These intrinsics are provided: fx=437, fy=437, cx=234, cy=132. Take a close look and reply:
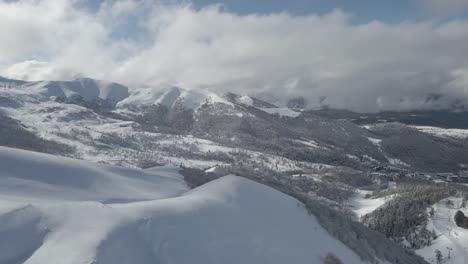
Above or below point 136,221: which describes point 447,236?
below

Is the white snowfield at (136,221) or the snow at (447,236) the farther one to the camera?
the snow at (447,236)

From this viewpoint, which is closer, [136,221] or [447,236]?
[136,221]

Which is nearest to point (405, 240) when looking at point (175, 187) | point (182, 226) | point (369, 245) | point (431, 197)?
point (431, 197)

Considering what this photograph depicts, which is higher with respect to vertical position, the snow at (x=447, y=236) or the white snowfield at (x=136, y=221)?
the white snowfield at (x=136, y=221)

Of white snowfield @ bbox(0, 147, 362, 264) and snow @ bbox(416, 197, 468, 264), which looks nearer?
white snowfield @ bbox(0, 147, 362, 264)

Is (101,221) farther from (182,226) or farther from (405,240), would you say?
(405,240)
